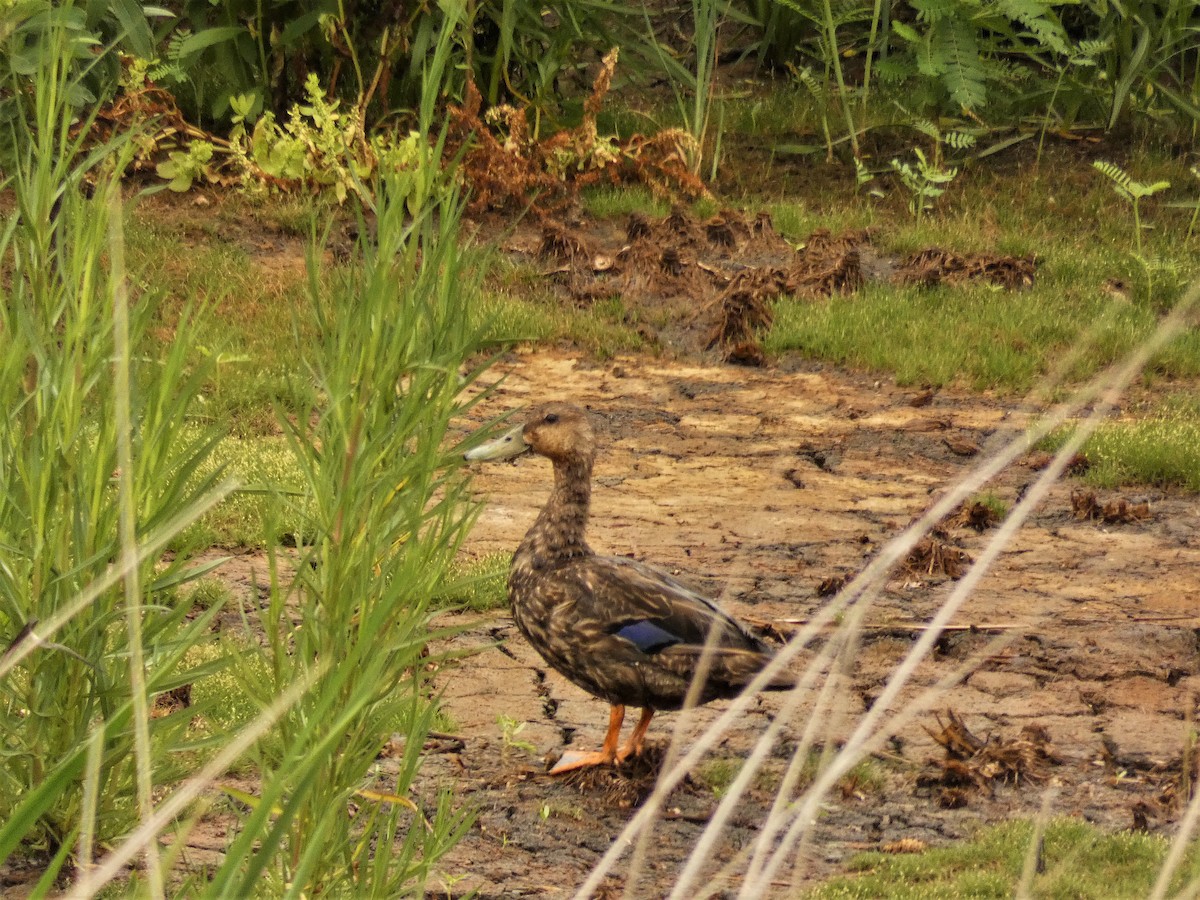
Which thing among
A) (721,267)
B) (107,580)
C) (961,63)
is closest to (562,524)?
(107,580)

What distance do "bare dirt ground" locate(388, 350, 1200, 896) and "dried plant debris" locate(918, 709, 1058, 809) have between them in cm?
1

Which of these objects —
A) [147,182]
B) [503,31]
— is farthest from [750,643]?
[147,182]

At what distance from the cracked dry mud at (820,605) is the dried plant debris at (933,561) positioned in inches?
0.8

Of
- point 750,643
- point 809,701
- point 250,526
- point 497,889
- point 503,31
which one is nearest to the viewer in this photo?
point 497,889

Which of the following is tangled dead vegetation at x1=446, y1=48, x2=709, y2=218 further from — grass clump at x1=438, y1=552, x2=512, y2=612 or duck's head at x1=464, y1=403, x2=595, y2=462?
duck's head at x1=464, y1=403, x2=595, y2=462

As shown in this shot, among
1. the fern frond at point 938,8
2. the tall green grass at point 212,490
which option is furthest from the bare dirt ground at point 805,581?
the fern frond at point 938,8

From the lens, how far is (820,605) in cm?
646

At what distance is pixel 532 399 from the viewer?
8.98 metres

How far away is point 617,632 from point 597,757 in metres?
0.36

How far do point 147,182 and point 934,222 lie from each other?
5083 millimetres

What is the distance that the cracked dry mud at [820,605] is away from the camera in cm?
464

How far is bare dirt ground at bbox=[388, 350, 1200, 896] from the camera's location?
466 cm

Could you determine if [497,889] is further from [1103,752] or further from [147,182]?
[147,182]

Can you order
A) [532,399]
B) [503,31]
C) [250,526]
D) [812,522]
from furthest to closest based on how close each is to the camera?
[503,31] < [532,399] < [812,522] < [250,526]
